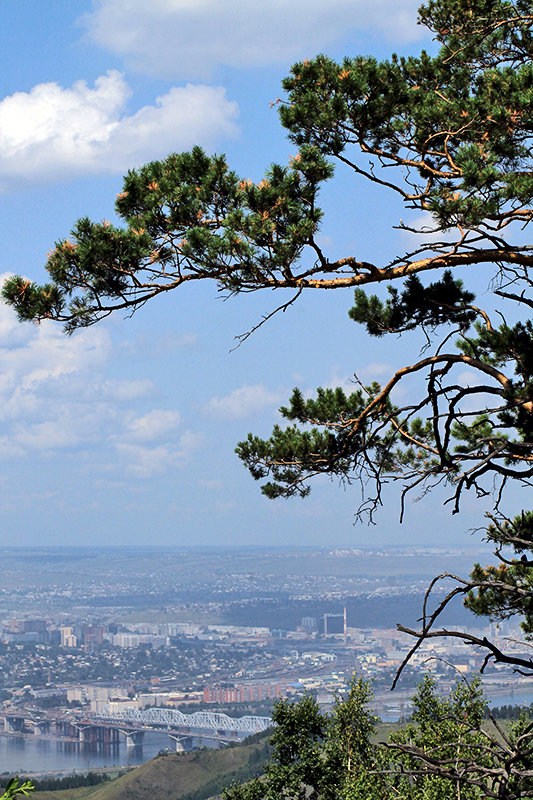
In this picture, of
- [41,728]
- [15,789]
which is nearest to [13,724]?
[41,728]

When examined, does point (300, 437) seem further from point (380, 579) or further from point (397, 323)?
point (380, 579)

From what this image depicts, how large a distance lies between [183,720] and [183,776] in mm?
35764

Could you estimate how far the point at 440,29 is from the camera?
6188 millimetres

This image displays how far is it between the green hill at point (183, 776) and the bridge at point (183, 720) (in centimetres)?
2236

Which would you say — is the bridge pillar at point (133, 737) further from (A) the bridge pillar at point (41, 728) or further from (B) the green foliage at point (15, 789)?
(B) the green foliage at point (15, 789)

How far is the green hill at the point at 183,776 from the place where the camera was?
47719 millimetres

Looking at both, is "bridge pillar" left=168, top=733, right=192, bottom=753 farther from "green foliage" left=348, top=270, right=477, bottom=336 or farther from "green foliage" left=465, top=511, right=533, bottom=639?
"green foliage" left=348, top=270, right=477, bottom=336

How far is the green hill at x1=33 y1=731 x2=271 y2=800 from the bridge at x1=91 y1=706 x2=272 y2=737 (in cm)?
2236

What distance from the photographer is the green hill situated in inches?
1879

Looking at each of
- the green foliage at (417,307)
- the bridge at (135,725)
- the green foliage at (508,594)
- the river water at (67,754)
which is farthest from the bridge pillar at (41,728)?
the green foliage at (417,307)

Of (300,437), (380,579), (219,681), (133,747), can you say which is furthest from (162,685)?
(300,437)

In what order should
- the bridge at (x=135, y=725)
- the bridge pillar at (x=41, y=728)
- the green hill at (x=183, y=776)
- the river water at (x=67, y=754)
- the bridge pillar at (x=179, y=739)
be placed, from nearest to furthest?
the green hill at (x=183, y=776), the river water at (x=67, y=754), the bridge pillar at (x=179, y=739), the bridge at (x=135, y=725), the bridge pillar at (x=41, y=728)

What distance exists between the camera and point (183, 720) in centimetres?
8750

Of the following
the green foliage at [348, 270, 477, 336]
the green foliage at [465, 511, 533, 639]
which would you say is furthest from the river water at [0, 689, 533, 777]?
the green foliage at [348, 270, 477, 336]
